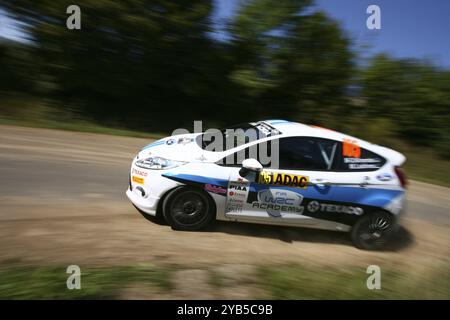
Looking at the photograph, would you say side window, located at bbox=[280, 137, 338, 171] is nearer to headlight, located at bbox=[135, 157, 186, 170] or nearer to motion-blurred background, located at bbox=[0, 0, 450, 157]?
headlight, located at bbox=[135, 157, 186, 170]

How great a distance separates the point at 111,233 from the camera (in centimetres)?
586

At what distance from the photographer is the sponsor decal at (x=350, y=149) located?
21.3 ft

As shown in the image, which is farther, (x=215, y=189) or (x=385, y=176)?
(x=385, y=176)

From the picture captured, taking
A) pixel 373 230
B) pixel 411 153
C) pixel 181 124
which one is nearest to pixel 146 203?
pixel 373 230

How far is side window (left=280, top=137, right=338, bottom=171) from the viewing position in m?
6.27

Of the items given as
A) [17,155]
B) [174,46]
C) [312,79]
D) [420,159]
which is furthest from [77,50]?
[420,159]

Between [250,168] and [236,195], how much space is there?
0.49 m

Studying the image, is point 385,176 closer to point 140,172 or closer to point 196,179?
point 196,179

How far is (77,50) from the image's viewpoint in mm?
16719

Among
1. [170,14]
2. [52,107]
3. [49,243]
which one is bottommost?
[49,243]

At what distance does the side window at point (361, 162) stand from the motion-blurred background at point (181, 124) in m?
1.33

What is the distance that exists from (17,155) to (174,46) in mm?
10799

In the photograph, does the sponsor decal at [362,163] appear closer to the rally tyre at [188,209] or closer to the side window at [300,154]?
the side window at [300,154]
